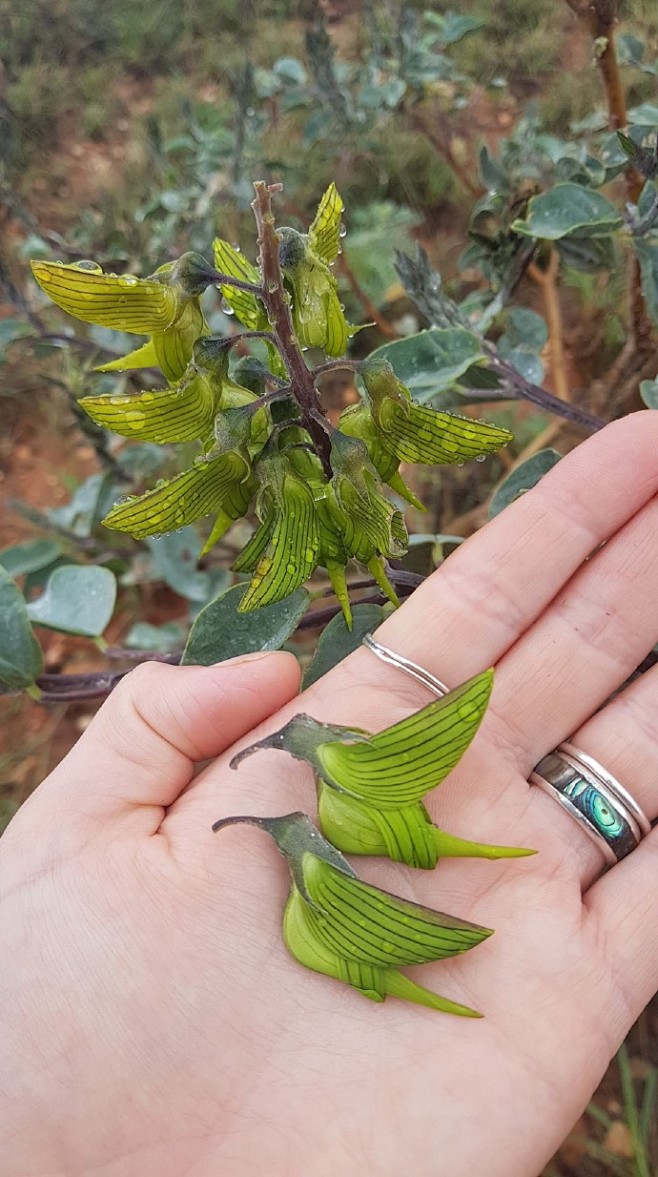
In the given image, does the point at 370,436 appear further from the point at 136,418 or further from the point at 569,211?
the point at 569,211

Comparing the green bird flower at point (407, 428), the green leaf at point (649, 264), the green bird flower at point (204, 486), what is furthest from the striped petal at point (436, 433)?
the green leaf at point (649, 264)

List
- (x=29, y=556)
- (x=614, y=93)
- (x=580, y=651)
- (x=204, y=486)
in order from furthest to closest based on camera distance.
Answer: (x=29, y=556) → (x=614, y=93) → (x=580, y=651) → (x=204, y=486)

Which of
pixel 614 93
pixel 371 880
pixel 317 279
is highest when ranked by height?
pixel 614 93

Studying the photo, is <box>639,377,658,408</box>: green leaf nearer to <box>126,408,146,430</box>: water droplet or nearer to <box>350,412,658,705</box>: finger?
<box>350,412,658,705</box>: finger

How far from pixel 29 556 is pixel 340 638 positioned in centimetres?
91

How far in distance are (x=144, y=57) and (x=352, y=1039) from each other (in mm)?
4267

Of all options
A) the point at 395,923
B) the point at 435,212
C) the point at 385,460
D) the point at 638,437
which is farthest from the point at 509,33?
the point at 395,923

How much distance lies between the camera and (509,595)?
3.85ft

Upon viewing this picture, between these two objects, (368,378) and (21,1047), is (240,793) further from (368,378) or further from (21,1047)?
(368,378)

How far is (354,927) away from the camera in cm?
87

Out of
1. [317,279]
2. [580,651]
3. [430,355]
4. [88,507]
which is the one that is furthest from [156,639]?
[317,279]

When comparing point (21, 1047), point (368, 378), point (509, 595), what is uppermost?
point (368, 378)

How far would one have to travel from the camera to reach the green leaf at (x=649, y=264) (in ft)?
4.28

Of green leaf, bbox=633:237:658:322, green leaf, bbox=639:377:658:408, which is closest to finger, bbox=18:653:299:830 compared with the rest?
green leaf, bbox=639:377:658:408
